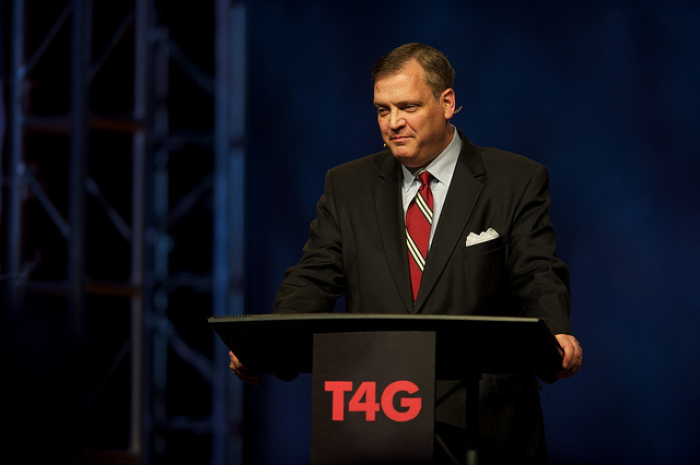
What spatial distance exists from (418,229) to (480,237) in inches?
5.7

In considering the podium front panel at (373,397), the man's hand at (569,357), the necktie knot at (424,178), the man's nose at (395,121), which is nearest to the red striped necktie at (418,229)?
the necktie knot at (424,178)

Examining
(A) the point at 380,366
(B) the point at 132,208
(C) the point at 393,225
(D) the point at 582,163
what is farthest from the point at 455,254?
(B) the point at 132,208

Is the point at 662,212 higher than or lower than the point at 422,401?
higher

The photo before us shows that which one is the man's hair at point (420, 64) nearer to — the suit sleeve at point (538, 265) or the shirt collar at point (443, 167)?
the shirt collar at point (443, 167)

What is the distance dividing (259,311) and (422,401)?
339 centimetres

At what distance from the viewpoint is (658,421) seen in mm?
4293

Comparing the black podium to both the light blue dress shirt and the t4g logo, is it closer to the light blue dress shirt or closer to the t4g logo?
the t4g logo

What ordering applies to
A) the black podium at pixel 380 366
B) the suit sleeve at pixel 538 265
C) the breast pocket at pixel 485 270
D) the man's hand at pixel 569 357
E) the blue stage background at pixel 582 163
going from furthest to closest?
the blue stage background at pixel 582 163 → the breast pocket at pixel 485 270 → the suit sleeve at pixel 538 265 → the man's hand at pixel 569 357 → the black podium at pixel 380 366

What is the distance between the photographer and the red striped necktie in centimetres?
191

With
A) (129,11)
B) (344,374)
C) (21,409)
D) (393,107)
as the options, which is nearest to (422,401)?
(344,374)

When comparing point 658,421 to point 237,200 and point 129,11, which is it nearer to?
point 237,200

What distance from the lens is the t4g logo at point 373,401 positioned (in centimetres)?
137

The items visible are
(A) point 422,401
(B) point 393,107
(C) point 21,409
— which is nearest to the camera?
(A) point 422,401

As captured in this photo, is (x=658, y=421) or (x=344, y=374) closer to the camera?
(x=344, y=374)
